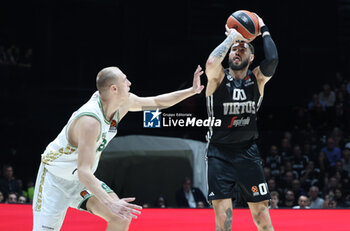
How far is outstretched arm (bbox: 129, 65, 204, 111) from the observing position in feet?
14.1

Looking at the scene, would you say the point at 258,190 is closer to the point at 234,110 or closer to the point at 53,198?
the point at 234,110

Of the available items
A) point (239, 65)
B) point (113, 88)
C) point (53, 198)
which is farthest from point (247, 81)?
point (53, 198)

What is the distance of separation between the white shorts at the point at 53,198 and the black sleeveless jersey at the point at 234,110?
122 centimetres

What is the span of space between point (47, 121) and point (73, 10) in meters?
2.54

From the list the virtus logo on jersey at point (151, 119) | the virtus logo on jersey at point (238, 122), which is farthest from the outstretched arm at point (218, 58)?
the virtus logo on jersey at point (151, 119)

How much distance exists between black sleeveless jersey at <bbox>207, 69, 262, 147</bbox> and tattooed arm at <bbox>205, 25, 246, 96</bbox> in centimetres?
5

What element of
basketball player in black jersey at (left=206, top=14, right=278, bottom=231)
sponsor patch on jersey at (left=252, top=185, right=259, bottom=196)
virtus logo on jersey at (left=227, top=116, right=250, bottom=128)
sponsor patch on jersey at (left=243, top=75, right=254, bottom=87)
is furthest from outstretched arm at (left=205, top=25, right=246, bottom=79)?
sponsor patch on jersey at (left=252, top=185, right=259, bottom=196)

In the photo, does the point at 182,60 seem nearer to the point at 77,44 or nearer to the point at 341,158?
the point at 77,44

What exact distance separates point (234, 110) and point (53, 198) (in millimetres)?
1640

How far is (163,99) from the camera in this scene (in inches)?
176

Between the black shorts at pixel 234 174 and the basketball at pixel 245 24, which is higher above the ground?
the basketball at pixel 245 24

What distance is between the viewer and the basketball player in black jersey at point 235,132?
4.52m

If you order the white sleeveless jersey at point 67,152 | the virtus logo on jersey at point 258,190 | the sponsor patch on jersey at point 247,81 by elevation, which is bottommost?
the virtus logo on jersey at point 258,190

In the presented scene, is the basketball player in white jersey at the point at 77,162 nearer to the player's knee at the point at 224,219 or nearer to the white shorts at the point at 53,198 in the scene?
Result: the white shorts at the point at 53,198
